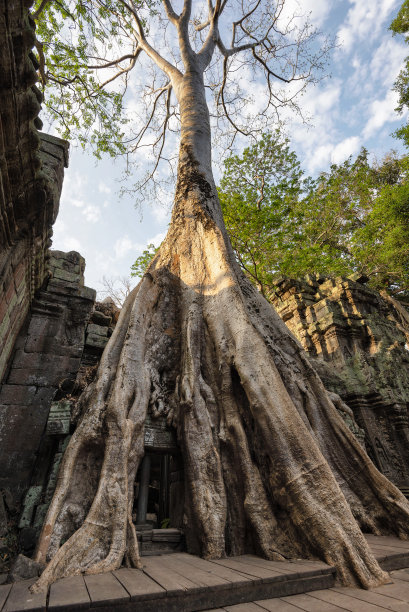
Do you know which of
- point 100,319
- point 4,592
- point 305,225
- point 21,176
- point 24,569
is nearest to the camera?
point 4,592

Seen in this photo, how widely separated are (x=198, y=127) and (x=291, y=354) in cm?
457

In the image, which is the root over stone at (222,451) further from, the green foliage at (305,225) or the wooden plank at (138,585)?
the green foliage at (305,225)

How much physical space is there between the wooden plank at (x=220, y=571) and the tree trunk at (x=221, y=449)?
0.13 meters

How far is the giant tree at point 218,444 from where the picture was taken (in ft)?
6.27

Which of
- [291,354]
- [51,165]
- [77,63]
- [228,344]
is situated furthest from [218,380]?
[77,63]

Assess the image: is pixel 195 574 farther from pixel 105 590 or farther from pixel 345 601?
pixel 345 601

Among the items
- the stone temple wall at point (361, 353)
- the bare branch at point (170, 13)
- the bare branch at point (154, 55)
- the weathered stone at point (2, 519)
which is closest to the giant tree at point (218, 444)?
the weathered stone at point (2, 519)

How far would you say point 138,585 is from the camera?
4.73ft

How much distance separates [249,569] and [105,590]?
29.9 inches

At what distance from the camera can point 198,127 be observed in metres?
5.79

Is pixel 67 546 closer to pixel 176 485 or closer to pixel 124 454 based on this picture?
pixel 124 454

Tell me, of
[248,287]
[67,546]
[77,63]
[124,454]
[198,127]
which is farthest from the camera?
[77,63]

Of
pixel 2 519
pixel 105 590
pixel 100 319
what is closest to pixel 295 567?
pixel 105 590

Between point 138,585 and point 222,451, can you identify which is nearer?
point 138,585
